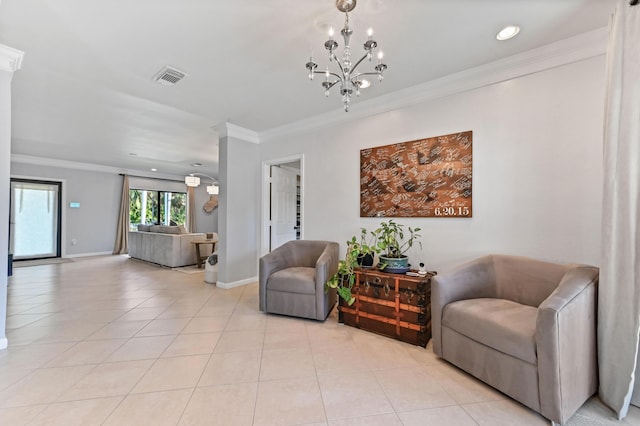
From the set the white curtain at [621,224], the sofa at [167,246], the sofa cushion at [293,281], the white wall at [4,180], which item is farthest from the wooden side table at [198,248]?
the white curtain at [621,224]

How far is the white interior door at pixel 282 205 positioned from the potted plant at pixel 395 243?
2.02 m

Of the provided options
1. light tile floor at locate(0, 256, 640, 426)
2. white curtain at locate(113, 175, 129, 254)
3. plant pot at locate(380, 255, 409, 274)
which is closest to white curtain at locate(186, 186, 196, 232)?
white curtain at locate(113, 175, 129, 254)

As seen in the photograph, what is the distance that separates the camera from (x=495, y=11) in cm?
183

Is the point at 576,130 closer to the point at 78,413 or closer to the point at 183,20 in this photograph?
the point at 183,20

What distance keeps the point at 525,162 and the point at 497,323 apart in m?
1.46

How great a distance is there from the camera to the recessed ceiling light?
199 cm

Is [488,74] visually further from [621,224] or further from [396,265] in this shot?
[396,265]

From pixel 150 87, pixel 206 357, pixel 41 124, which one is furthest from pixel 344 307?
pixel 41 124

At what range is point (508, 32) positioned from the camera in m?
2.03

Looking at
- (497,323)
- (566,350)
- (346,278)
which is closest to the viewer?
(566,350)

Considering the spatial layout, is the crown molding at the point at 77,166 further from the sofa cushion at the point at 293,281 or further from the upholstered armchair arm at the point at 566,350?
the upholstered armchair arm at the point at 566,350

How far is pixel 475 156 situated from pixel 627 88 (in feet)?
3.48

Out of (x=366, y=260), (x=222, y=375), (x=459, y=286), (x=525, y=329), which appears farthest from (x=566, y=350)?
(x=222, y=375)

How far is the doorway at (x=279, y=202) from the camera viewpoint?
4.38m
